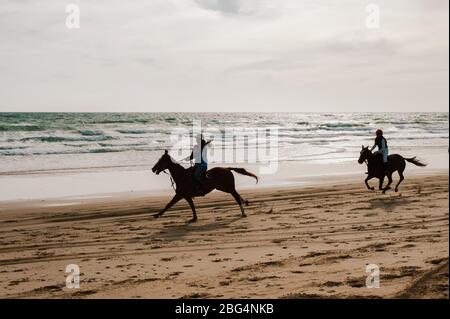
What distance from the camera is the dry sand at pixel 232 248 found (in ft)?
23.1

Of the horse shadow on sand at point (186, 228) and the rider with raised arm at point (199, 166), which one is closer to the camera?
the horse shadow on sand at point (186, 228)

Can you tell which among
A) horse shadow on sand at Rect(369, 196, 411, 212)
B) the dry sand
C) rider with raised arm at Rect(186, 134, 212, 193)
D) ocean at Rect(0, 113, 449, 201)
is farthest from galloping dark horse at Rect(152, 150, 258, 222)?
ocean at Rect(0, 113, 449, 201)

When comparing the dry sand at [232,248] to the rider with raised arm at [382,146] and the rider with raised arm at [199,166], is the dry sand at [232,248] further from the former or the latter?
the rider with raised arm at [382,146]

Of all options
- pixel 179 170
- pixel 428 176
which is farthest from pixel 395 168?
pixel 179 170

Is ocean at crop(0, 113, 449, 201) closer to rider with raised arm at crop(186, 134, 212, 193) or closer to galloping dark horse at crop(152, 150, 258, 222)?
galloping dark horse at crop(152, 150, 258, 222)

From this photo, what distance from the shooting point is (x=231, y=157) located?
1291 inches

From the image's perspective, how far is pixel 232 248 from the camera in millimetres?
9695

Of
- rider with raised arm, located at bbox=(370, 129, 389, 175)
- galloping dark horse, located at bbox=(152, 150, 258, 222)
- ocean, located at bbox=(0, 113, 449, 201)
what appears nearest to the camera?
galloping dark horse, located at bbox=(152, 150, 258, 222)

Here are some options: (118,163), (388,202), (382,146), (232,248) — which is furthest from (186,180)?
(118,163)

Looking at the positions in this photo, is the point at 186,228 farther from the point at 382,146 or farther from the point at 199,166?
the point at 382,146

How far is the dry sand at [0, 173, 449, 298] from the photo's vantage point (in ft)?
23.1

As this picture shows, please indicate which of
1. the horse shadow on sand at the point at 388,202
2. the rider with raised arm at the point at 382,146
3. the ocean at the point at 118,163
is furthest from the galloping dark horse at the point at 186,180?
the rider with raised arm at the point at 382,146
